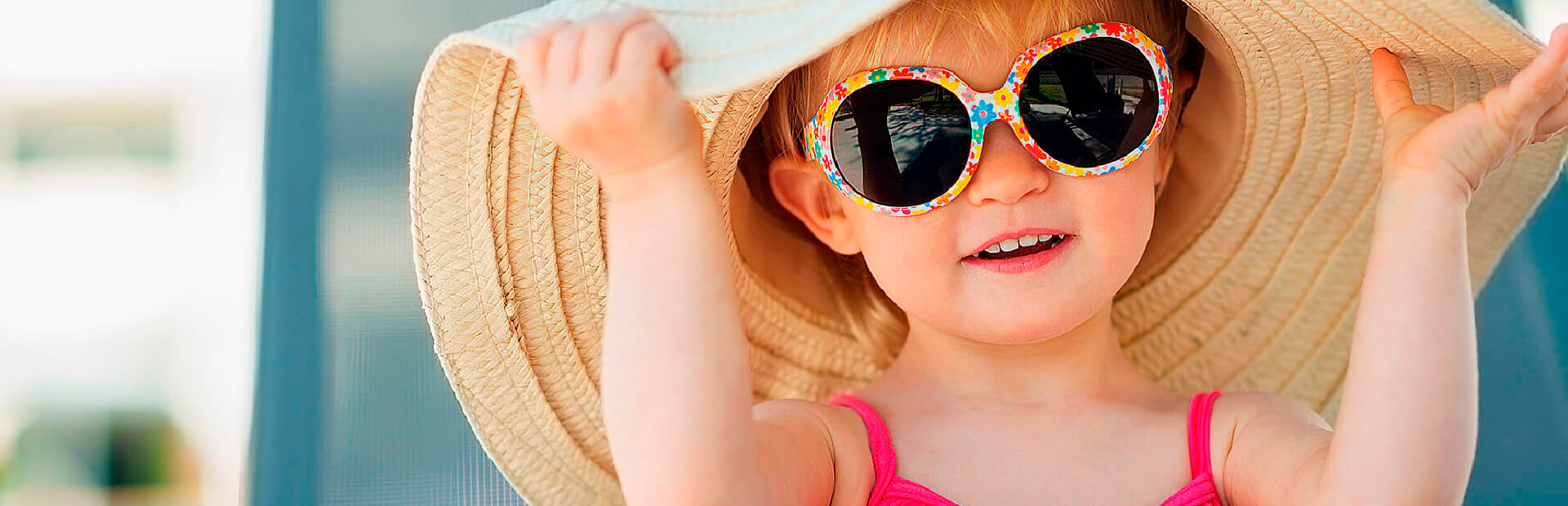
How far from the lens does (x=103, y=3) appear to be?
385cm

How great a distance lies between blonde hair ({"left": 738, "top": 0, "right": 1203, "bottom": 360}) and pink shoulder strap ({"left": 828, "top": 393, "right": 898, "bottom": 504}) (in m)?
0.23

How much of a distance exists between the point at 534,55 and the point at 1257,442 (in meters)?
0.77

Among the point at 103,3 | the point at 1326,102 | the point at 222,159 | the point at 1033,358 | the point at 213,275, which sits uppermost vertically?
the point at 1326,102

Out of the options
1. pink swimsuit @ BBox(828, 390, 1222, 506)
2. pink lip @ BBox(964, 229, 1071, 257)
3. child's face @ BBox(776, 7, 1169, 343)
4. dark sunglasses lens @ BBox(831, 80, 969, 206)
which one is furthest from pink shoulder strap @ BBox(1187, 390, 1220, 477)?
dark sunglasses lens @ BBox(831, 80, 969, 206)

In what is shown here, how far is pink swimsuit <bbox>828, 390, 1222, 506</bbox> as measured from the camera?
1.26 metres

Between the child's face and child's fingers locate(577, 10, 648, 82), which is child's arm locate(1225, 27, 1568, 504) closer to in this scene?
the child's face

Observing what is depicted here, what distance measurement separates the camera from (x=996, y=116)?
1.16 metres

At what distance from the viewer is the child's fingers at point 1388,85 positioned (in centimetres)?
115

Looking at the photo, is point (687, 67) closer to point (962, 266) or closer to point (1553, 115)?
point (962, 266)

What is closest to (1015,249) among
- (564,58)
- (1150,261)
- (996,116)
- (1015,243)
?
(1015,243)

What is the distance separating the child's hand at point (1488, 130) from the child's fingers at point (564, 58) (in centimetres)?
67

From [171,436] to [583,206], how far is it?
3.31 metres

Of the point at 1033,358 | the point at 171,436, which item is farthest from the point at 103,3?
the point at 1033,358

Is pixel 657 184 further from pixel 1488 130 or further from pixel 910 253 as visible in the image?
pixel 1488 130
